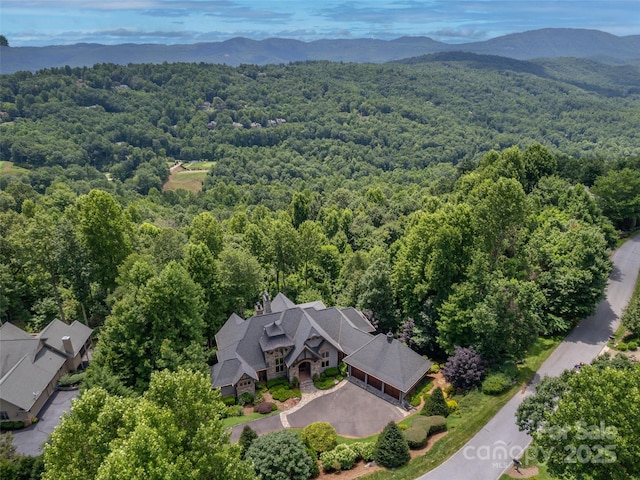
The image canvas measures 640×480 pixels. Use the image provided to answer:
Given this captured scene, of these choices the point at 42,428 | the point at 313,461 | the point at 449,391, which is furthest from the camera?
the point at 449,391

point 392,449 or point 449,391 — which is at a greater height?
point 392,449

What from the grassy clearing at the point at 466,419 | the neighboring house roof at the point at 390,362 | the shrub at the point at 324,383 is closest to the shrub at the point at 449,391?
the grassy clearing at the point at 466,419

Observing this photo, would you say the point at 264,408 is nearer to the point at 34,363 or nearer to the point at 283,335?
the point at 283,335

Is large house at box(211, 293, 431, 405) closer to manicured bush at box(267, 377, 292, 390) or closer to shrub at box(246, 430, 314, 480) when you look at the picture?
manicured bush at box(267, 377, 292, 390)

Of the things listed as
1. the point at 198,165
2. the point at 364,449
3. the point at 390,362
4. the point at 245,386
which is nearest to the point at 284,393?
the point at 245,386

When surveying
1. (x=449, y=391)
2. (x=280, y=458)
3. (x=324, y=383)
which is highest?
(x=280, y=458)

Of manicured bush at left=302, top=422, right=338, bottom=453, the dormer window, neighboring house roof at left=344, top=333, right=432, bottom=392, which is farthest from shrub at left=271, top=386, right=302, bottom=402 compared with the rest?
manicured bush at left=302, top=422, right=338, bottom=453

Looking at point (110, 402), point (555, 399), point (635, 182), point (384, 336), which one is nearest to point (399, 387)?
point (384, 336)
